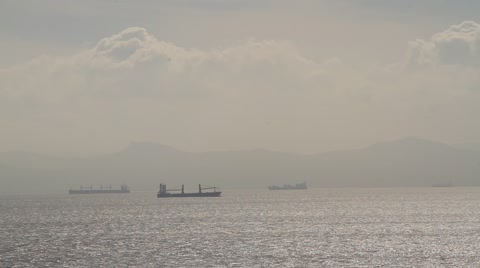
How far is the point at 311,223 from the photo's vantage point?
156m

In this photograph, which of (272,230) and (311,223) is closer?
(272,230)

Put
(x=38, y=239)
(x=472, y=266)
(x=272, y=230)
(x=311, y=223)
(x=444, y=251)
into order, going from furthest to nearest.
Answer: (x=311, y=223) < (x=272, y=230) < (x=38, y=239) < (x=444, y=251) < (x=472, y=266)

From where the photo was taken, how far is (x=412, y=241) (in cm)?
10875

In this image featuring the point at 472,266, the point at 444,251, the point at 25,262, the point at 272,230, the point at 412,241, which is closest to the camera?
the point at 472,266

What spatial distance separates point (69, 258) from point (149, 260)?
1115 centimetres

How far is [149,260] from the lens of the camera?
8556cm

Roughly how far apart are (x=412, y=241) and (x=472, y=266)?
3057cm

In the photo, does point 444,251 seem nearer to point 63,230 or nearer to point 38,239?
point 38,239

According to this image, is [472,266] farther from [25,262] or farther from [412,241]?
[25,262]

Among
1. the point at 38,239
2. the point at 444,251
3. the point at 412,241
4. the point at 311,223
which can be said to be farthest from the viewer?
the point at 311,223

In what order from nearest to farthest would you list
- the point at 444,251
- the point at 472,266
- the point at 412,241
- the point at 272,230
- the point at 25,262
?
the point at 472,266
the point at 25,262
the point at 444,251
the point at 412,241
the point at 272,230

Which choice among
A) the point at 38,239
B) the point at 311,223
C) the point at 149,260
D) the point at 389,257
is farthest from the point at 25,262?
the point at 311,223

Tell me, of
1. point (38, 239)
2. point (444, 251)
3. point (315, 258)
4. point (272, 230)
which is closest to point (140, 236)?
point (38, 239)

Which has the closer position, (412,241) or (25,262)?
(25,262)
